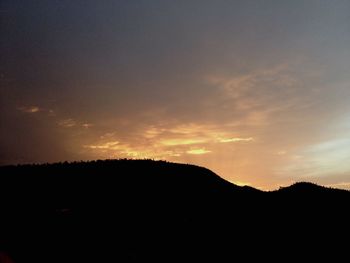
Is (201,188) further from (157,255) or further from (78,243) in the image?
(78,243)

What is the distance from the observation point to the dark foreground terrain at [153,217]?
22.2m

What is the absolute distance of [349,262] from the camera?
26.9m

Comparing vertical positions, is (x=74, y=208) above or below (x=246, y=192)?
below

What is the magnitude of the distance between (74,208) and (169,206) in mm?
7274

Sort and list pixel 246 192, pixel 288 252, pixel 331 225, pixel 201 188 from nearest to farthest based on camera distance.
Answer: pixel 288 252 < pixel 331 225 < pixel 201 188 < pixel 246 192

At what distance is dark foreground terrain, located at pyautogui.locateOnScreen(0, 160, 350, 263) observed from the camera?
22.2m

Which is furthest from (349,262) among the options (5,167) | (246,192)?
(5,167)

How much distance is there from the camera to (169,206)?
29641 millimetres

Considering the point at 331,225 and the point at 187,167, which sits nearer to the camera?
the point at 331,225

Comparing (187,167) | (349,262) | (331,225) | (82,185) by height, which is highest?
(187,167)

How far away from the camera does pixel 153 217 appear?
27.5 meters

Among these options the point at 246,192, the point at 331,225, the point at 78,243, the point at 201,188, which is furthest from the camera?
the point at 246,192

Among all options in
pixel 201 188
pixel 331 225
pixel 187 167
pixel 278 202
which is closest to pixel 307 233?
pixel 331 225

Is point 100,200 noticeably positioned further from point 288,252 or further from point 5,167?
point 288,252
